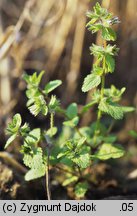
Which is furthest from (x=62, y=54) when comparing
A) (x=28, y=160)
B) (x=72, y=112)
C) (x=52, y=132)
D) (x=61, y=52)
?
(x=28, y=160)

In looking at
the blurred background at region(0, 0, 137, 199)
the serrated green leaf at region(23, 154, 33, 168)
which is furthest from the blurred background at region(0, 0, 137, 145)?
the serrated green leaf at region(23, 154, 33, 168)

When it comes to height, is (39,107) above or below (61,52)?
below

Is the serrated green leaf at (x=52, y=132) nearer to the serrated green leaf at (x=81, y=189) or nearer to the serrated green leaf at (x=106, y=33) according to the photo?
the serrated green leaf at (x=81, y=189)

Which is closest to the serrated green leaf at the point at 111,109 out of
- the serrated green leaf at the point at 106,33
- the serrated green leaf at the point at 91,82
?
the serrated green leaf at the point at 91,82

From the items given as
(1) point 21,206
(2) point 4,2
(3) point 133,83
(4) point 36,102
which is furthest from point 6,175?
(2) point 4,2

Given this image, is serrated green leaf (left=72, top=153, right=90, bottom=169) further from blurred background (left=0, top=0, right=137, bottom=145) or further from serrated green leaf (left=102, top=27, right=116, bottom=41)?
blurred background (left=0, top=0, right=137, bottom=145)

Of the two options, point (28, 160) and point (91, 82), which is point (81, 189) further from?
point (91, 82)
